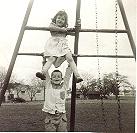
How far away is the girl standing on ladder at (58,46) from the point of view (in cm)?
293

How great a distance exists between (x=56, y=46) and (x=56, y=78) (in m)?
0.24

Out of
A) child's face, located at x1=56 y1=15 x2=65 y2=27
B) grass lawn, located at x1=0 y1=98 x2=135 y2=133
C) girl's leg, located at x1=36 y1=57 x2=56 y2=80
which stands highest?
child's face, located at x1=56 y1=15 x2=65 y2=27

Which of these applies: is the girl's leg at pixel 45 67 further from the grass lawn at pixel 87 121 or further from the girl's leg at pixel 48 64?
the grass lawn at pixel 87 121

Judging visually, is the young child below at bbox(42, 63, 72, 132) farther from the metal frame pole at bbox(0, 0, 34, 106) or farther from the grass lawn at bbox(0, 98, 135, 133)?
the grass lawn at bbox(0, 98, 135, 133)

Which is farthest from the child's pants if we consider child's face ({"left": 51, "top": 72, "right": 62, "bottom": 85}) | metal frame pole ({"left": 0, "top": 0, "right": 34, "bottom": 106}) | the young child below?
metal frame pole ({"left": 0, "top": 0, "right": 34, "bottom": 106})

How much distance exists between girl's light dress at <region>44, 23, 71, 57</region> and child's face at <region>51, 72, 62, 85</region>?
0.47 ft

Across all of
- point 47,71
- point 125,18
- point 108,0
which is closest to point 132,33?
point 125,18

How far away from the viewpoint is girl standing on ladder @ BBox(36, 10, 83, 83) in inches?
115

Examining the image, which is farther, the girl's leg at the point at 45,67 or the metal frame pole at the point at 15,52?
the metal frame pole at the point at 15,52

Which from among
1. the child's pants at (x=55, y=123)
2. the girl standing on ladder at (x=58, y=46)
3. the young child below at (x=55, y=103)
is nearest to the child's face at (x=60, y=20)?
the girl standing on ladder at (x=58, y=46)

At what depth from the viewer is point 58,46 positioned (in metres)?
2.96

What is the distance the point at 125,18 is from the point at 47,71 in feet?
2.42

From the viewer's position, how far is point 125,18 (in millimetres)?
3088

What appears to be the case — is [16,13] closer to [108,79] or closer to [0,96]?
[0,96]
